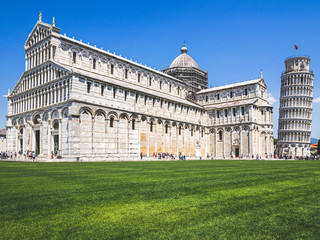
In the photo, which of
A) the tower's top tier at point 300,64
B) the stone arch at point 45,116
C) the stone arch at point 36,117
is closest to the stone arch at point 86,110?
the stone arch at point 45,116

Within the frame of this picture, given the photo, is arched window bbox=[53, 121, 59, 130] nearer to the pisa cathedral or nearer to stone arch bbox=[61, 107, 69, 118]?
the pisa cathedral

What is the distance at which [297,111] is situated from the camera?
72.9 metres

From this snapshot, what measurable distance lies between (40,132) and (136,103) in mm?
14189

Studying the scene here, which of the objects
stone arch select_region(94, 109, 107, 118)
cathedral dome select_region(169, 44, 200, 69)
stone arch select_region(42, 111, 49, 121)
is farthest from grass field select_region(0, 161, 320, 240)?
cathedral dome select_region(169, 44, 200, 69)

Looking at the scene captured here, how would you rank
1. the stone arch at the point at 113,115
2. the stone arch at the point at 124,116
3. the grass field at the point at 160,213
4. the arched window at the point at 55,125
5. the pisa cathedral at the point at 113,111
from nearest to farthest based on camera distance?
1. the grass field at the point at 160,213
2. the pisa cathedral at the point at 113,111
3. the arched window at the point at 55,125
4. the stone arch at the point at 113,115
5. the stone arch at the point at 124,116

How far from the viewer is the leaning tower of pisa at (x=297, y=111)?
72519 mm

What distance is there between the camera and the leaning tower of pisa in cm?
7252

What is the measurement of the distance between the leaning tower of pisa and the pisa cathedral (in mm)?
21040

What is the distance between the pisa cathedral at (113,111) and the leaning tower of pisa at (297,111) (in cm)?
2104

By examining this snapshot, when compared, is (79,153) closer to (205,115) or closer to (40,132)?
(40,132)

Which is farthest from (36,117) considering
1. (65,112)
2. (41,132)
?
(65,112)

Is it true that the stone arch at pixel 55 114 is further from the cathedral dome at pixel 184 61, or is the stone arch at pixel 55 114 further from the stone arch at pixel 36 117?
the cathedral dome at pixel 184 61

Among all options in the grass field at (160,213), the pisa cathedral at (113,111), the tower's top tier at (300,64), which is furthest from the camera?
the tower's top tier at (300,64)

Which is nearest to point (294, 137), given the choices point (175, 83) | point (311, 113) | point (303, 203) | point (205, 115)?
point (311, 113)
